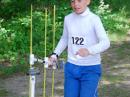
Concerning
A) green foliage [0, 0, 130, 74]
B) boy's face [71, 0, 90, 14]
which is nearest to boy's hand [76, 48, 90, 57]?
boy's face [71, 0, 90, 14]

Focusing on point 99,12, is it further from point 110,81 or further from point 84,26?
point 84,26

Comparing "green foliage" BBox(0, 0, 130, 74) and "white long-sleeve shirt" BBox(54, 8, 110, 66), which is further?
"green foliage" BBox(0, 0, 130, 74)

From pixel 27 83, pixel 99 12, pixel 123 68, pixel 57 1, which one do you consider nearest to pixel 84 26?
pixel 27 83

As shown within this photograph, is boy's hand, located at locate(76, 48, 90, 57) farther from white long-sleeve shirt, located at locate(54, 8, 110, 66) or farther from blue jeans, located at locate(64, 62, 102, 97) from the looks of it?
blue jeans, located at locate(64, 62, 102, 97)

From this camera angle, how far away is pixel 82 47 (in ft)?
14.1

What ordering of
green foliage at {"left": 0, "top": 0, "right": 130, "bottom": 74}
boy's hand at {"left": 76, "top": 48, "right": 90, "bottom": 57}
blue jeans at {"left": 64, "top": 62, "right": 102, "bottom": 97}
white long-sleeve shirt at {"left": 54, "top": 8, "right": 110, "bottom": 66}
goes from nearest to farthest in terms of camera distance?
boy's hand at {"left": 76, "top": 48, "right": 90, "bottom": 57} < white long-sleeve shirt at {"left": 54, "top": 8, "right": 110, "bottom": 66} < blue jeans at {"left": 64, "top": 62, "right": 102, "bottom": 97} < green foliage at {"left": 0, "top": 0, "right": 130, "bottom": 74}

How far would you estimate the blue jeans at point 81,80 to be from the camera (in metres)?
4.38

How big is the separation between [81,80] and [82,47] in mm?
362

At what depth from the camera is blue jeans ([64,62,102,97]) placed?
438 cm

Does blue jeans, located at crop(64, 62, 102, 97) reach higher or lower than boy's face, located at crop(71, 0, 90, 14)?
lower

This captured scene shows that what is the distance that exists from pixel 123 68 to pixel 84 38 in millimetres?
4094

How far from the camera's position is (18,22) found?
1104cm

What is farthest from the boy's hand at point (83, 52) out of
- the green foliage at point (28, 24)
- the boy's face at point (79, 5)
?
the green foliage at point (28, 24)

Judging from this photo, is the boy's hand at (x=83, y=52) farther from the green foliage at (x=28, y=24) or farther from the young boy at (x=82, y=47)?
the green foliage at (x=28, y=24)
